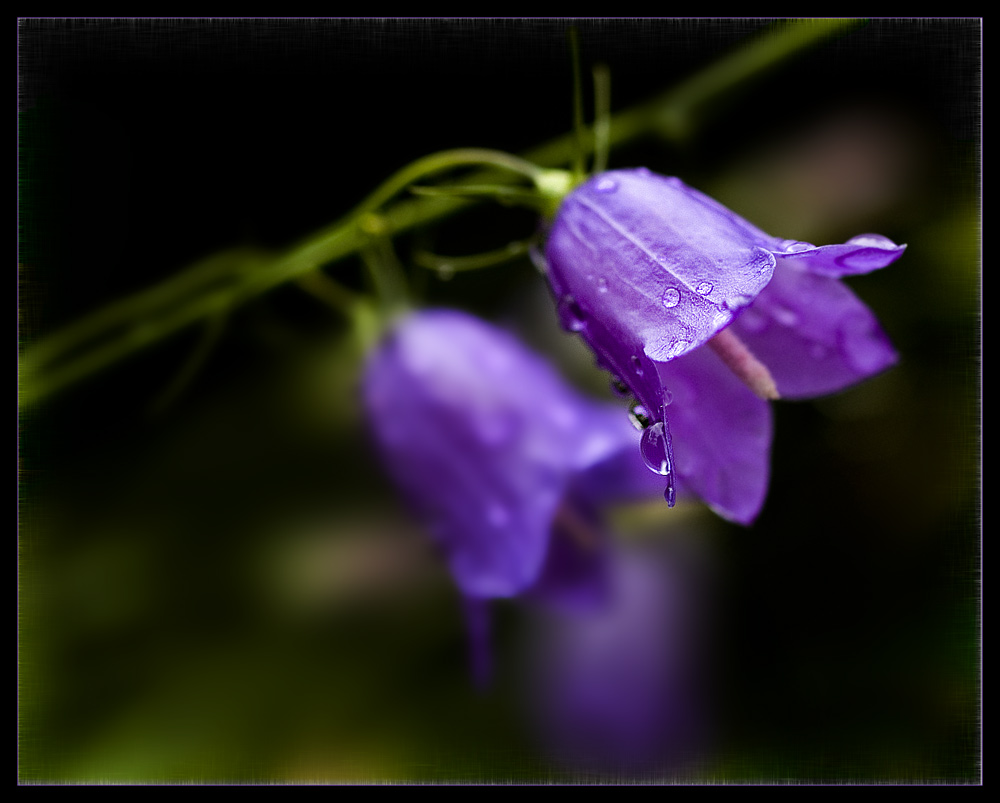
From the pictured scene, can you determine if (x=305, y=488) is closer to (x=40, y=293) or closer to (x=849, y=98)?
(x=40, y=293)

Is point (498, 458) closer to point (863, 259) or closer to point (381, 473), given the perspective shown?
point (381, 473)

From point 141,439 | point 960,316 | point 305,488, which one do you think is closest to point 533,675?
point 305,488

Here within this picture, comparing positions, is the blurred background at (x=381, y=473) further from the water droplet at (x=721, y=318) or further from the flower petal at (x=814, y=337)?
the water droplet at (x=721, y=318)

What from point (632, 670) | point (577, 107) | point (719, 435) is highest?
point (577, 107)

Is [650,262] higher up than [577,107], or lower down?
lower down

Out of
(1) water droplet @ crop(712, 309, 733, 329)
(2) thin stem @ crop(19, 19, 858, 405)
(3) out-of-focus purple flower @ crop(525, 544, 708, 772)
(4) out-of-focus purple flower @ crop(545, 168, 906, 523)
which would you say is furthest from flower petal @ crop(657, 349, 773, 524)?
(3) out-of-focus purple flower @ crop(525, 544, 708, 772)

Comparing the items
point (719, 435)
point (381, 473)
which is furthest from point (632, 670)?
point (719, 435)
